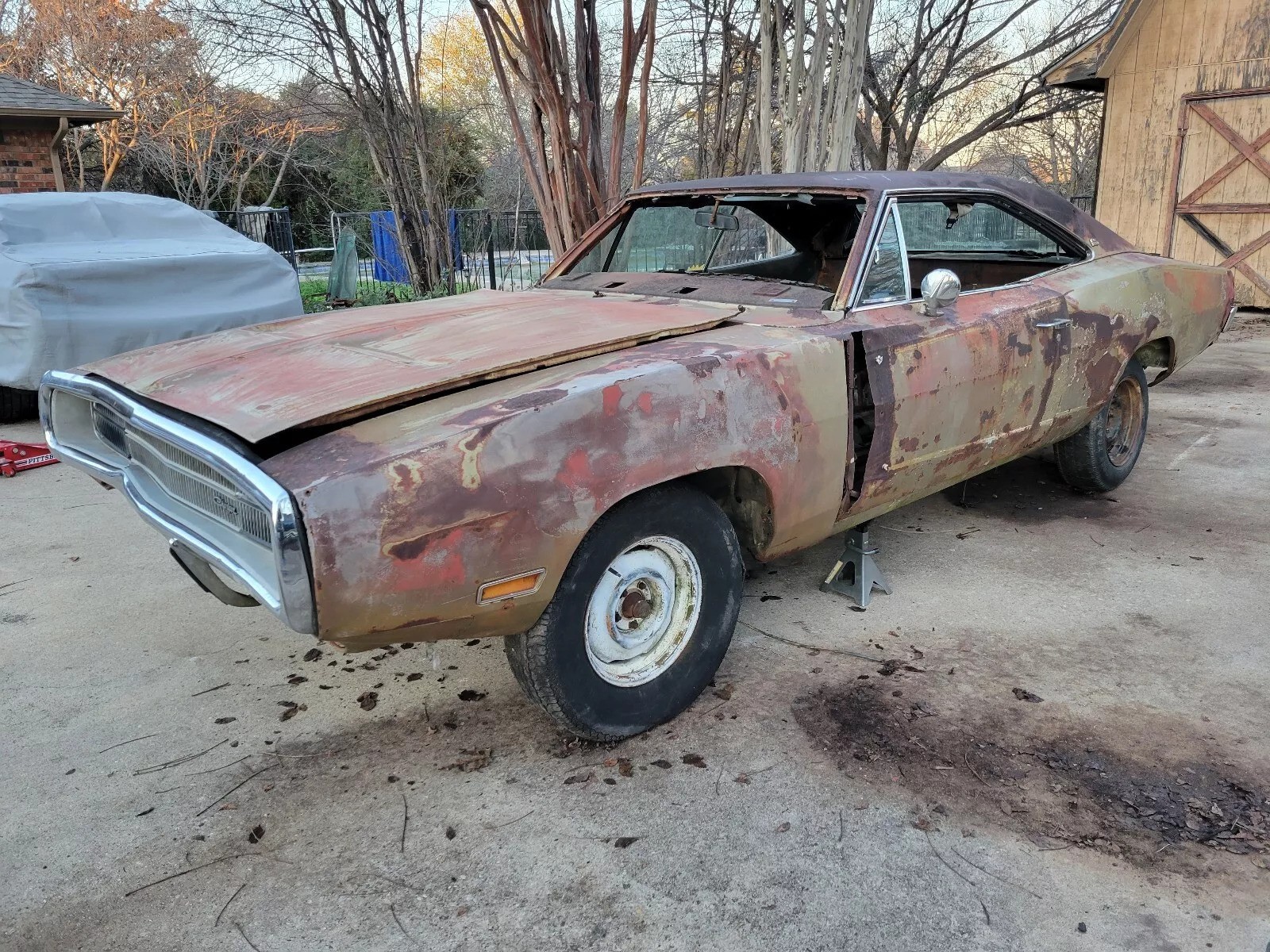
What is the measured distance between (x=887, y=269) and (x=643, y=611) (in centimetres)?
158

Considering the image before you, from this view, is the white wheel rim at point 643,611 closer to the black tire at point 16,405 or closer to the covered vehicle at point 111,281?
the covered vehicle at point 111,281

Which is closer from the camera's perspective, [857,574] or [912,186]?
[912,186]

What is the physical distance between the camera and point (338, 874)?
7.42 feet

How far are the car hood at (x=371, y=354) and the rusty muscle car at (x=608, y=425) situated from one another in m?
0.01

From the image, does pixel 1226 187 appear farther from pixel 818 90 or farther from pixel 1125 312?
pixel 1125 312

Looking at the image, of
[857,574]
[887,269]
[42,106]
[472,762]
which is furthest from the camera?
[42,106]

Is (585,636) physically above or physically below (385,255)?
below

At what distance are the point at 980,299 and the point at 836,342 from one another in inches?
37.6

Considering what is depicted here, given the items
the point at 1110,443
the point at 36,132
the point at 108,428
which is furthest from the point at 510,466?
the point at 36,132

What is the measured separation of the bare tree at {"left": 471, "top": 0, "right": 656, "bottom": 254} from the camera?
5.74m

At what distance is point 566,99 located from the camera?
5969 millimetres

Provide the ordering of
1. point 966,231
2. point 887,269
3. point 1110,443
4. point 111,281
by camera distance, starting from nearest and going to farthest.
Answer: point 887,269, point 1110,443, point 111,281, point 966,231

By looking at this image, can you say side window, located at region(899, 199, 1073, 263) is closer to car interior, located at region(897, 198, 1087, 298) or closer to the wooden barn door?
car interior, located at region(897, 198, 1087, 298)

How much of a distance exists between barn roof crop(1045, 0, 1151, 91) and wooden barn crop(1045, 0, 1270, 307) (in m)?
0.01
